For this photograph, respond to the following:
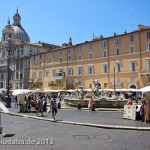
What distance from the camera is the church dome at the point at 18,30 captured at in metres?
93.6

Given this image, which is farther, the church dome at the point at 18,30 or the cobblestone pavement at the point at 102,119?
the church dome at the point at 18,30

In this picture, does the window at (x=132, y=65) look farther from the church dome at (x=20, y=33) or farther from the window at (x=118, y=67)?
the church dome at (x=20, y=33)

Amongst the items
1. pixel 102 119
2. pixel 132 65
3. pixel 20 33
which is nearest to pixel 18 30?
pixel 20 33

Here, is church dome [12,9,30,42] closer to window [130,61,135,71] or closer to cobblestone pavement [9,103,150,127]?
window [130,61,135,71]

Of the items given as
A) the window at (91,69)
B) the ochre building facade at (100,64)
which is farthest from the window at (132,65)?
the window at (91,69)

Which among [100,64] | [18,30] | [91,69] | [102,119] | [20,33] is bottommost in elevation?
[102,119]

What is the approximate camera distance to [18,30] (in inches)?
3750

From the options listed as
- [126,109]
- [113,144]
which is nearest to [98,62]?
[126,109]

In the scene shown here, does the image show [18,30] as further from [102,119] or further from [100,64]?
[102,119]

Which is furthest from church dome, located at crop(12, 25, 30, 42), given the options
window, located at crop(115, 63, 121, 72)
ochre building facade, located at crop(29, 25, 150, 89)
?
window, located at crop(115, 63, 121, 72)

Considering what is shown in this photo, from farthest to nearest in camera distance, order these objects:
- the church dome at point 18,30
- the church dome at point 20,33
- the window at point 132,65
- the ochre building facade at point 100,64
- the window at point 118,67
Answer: the church dome at point 18,30 → the church dome at point 20,33 → the window at point 118,67 → the window at point 132,65 → the ochre building facade at point 100,64

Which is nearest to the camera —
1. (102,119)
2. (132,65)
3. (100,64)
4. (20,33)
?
(102,119)

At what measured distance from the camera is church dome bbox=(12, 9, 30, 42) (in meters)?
93.6

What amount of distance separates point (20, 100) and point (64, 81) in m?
39.3
